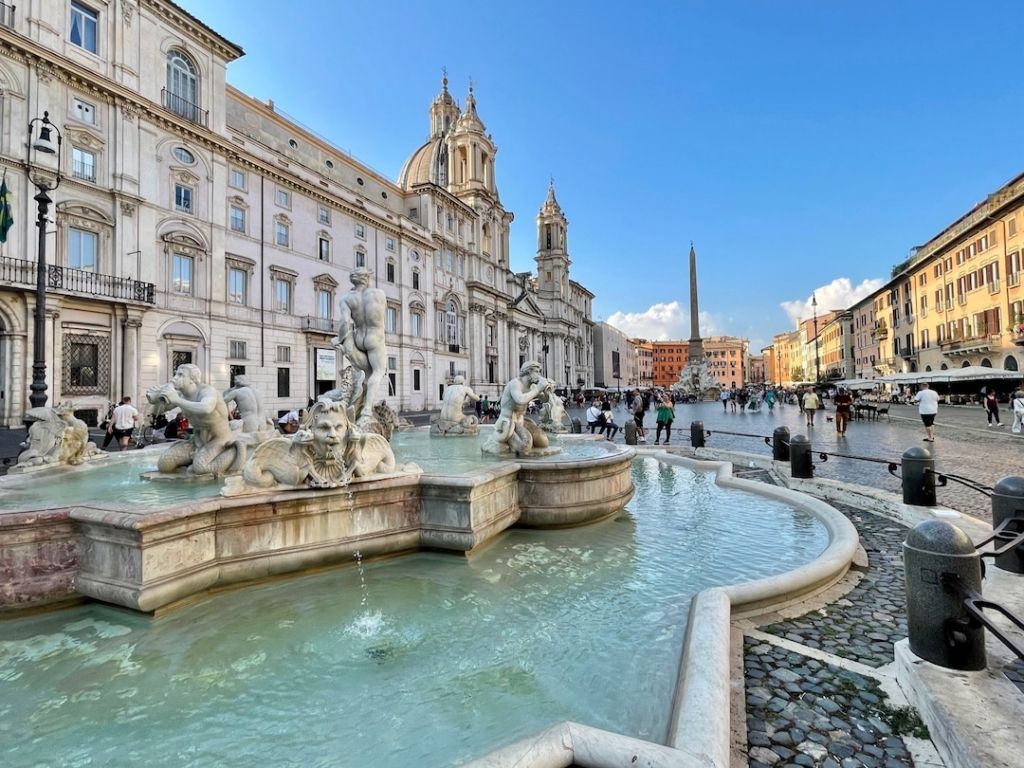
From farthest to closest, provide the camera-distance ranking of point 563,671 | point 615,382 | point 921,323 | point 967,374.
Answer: point 615,382, point 921,323, point 967,374, point 563,671

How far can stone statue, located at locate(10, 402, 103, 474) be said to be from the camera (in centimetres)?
559

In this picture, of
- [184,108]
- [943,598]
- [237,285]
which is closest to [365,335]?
[943,598]

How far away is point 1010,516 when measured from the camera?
3.96m

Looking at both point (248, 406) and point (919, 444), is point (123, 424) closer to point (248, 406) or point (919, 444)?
point (248, 406)

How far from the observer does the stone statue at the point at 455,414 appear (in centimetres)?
1012

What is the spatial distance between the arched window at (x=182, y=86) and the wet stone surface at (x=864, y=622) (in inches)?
1130

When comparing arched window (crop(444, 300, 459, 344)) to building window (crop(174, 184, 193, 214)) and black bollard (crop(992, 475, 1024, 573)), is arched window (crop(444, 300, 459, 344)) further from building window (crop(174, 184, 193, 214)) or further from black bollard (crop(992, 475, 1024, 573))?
black bollard (crop(992, 475, 1024, 573))

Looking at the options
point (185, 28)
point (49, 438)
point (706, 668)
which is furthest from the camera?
point (185, 28)

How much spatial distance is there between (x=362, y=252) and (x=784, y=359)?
113093mm

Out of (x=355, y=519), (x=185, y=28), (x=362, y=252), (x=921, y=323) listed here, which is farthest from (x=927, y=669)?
(x=921, y=323)

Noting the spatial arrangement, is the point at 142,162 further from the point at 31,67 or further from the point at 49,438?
the point at 49,438

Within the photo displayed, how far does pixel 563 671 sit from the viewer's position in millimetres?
2727

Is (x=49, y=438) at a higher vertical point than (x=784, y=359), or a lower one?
lower

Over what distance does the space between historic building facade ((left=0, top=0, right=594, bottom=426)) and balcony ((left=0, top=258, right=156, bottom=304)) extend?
0.06m
